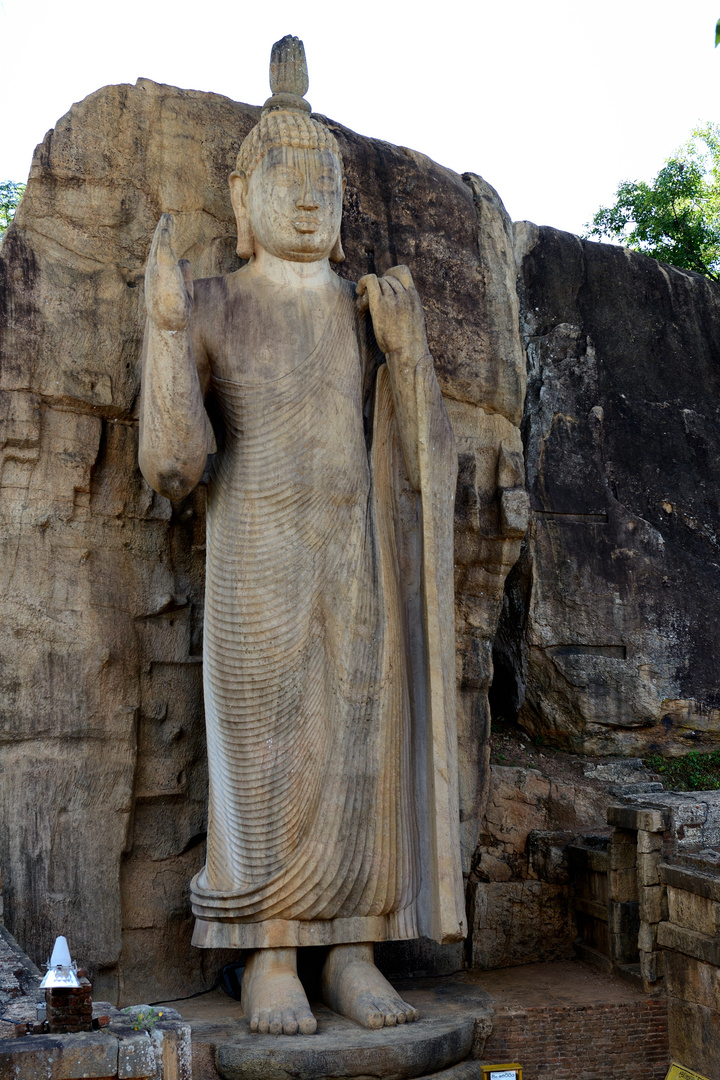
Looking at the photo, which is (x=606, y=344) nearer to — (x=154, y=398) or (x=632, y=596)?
(x=632, y=596)

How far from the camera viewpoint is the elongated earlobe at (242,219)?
489 cm

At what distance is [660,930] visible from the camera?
492cm

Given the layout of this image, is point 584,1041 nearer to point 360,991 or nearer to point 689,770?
point 360,991

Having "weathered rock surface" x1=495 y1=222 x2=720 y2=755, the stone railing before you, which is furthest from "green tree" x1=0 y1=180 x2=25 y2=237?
the stone railing

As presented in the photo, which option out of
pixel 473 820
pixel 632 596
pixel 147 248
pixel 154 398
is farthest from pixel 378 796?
pixel 632 596

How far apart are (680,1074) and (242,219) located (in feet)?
12.7

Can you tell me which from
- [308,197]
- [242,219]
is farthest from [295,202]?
[242,219]

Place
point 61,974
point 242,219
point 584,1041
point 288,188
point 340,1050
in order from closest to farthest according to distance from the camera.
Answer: point 61,974 < point 340,1050 < point 584,1041 < point 288,188 < point 242,219

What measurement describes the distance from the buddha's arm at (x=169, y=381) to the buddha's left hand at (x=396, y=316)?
0.76 meters

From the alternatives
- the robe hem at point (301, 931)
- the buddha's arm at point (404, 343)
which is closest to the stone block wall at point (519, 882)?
the robe hem at point (301, 931)

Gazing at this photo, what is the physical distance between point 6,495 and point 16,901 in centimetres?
162

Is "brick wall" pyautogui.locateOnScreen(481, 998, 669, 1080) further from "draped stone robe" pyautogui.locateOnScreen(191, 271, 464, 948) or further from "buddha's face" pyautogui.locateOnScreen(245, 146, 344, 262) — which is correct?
"buddha's face" pyautogui.locateOnScreen(245, 146, 344, 262)

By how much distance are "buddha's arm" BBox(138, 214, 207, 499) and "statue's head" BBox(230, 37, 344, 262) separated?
50cm

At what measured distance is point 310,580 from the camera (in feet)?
14.7
